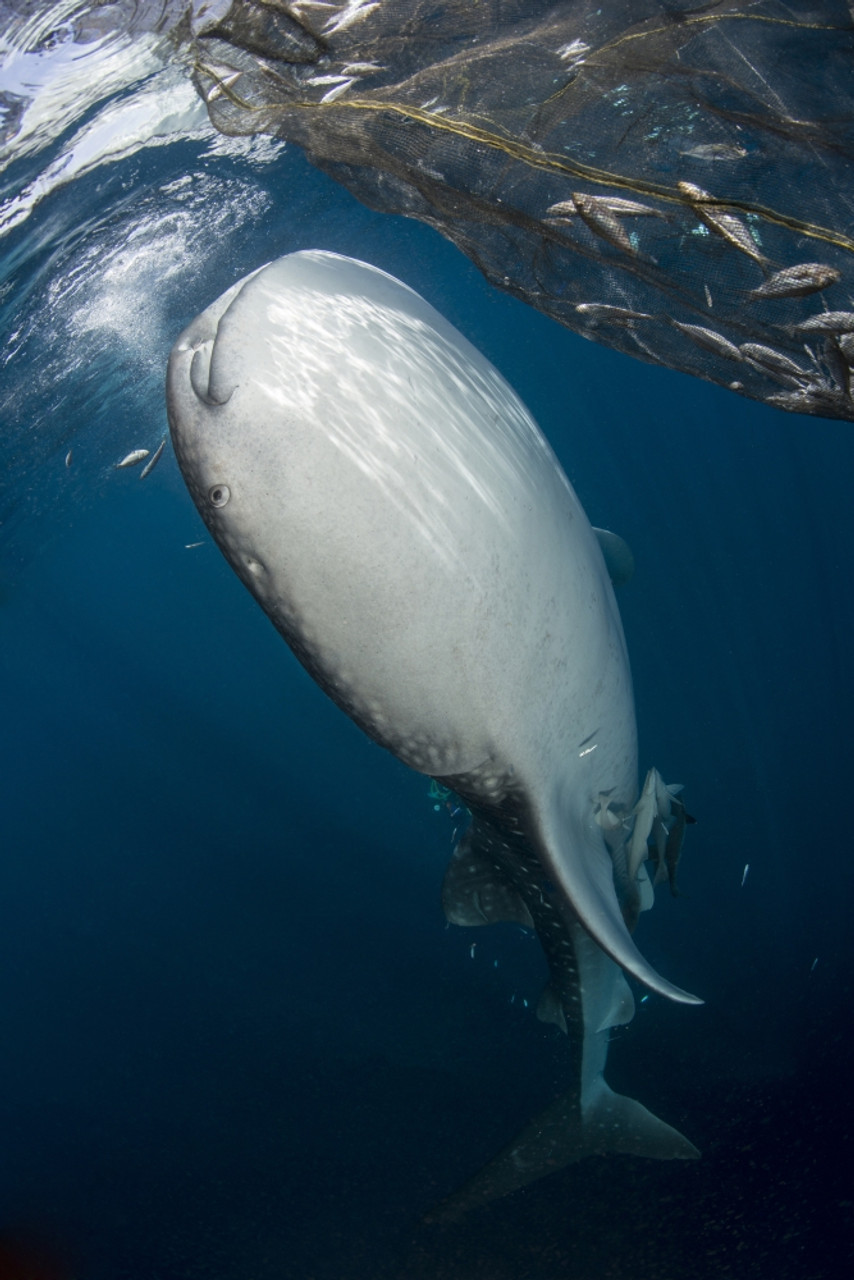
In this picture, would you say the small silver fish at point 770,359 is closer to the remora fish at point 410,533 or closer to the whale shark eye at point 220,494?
the remora fish at point 410,533

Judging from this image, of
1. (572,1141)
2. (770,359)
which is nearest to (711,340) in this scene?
(770,359)

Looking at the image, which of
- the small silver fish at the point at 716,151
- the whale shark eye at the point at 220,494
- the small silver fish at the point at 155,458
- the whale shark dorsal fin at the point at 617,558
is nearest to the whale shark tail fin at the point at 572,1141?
the whale shark dorsal fin at the point at 617,558

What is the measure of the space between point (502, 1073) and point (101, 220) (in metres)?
13.9

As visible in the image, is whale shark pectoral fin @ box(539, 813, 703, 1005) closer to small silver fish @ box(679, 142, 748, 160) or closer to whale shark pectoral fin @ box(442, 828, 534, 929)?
whale shark pectoral fin @ box(442, 828, 534, 929)

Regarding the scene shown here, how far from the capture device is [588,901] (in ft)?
9.75

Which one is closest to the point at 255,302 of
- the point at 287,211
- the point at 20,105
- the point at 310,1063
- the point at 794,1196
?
the point at 20,105

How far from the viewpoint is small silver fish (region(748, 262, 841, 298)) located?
8.28ft

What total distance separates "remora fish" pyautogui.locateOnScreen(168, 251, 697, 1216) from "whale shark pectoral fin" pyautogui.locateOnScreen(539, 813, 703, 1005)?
0.03 ft

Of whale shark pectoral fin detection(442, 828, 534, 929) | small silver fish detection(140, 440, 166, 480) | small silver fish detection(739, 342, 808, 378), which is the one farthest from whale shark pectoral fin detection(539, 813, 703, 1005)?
small silver fish detection(140, 440, 166, 480)

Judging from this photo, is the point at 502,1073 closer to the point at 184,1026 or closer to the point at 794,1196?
the point at 794,1196

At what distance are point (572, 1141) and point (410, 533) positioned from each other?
5.92 metres

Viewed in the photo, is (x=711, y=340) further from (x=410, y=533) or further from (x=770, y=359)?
(x=410, y=533)

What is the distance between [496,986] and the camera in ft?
45.8

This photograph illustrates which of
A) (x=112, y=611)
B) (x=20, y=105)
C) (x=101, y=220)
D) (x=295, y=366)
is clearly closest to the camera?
(x=295, y=366)
